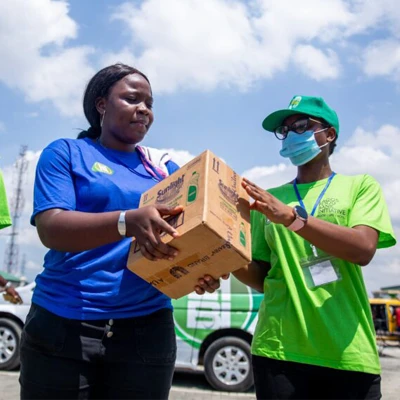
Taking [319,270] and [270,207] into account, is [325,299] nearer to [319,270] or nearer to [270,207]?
[319,270]

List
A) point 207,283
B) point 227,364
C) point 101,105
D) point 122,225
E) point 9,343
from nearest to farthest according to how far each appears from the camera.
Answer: point 122,225 < point 207,283 < point 101,105 < point 227,364 < point 9,343

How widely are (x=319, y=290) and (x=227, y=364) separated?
4754 mm

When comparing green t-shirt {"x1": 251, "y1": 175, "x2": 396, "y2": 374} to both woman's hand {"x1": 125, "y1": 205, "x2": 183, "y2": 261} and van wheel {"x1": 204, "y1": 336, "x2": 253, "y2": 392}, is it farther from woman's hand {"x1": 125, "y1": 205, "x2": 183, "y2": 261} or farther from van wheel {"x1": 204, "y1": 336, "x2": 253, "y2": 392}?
van wheel {"x1": 204, "y1": 336, "x2": 253, "y2": 392}

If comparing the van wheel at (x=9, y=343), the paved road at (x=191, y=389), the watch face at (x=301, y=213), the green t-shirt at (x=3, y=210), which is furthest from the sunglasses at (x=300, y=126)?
the van wheel at (x=9, y=343)

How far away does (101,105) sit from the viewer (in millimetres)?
2277

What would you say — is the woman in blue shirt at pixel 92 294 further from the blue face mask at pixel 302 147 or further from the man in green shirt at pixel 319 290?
the blue face mask at pixel 302 147

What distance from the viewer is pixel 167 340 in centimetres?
195

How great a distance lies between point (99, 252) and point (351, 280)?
1041 millimetres

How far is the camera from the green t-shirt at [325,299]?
6.47ft

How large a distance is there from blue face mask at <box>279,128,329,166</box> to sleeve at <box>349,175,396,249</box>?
28cm

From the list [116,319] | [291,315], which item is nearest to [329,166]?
[291,315]

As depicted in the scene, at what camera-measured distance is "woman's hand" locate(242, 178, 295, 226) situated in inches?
76.0

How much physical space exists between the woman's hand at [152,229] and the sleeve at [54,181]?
1.03 ft

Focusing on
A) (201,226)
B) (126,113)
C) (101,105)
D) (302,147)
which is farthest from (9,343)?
(201,226)
